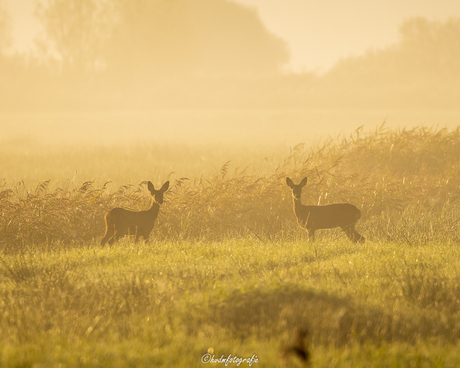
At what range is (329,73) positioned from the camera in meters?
51.4

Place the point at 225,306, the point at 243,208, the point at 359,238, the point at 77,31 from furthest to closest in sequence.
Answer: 1. the point at 77,31
2. the point at 243,208
3. the point at 359,238
4. the point at 225,306

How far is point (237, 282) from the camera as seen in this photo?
228 inches

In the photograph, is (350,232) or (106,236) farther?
(350,232)

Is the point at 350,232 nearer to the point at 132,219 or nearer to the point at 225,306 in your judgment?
the point at 132,219

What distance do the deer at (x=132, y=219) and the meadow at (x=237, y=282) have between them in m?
0.32

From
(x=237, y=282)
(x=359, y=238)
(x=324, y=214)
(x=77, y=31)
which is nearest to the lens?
(x=237, y=282)

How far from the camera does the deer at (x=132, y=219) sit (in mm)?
7664

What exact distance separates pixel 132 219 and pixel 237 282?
261 centimetres

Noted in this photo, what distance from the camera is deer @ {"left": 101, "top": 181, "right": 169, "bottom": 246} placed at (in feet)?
25.1

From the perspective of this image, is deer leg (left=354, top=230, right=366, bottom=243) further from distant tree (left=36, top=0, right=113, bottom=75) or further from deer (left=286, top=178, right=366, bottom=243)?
distant tree (left=36, top=0, right=113, bottom=75)

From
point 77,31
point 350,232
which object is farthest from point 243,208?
point 77,31

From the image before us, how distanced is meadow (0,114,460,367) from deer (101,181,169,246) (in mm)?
315

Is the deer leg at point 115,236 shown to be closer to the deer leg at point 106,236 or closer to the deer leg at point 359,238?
the deer leg at point 106,236

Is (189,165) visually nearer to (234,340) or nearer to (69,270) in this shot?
(69,270)
